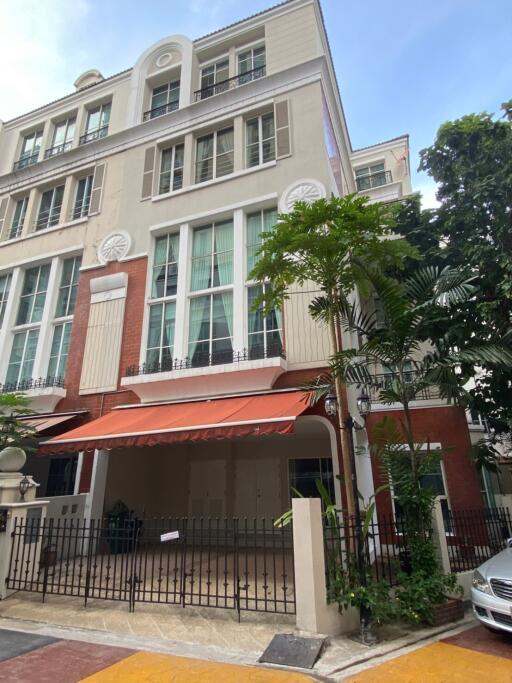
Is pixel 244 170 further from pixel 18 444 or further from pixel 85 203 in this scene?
pixel 18 444

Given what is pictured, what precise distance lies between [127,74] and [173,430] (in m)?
16.2

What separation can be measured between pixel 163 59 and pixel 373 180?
1144 cm

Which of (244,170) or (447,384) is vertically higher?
(244,170)

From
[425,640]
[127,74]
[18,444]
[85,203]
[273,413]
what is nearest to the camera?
[425,640]

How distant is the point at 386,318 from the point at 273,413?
9.71ft

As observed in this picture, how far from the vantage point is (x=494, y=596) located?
216 inches

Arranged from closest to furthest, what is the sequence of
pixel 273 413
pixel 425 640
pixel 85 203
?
1. pixel 425 640
2. pixel 273 413
3. pixel 85 203

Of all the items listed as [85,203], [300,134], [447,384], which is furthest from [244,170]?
[447,384]

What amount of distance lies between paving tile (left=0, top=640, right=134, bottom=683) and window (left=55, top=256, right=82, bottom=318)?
11.2m

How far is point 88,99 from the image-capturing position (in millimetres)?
17797

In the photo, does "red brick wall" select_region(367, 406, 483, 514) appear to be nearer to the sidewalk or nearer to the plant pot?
the plant pot

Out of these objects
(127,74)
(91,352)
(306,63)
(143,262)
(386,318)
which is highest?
(127,74)

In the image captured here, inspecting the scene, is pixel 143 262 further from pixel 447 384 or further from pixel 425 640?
pixel 425 640

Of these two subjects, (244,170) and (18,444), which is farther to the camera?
(244,170)
